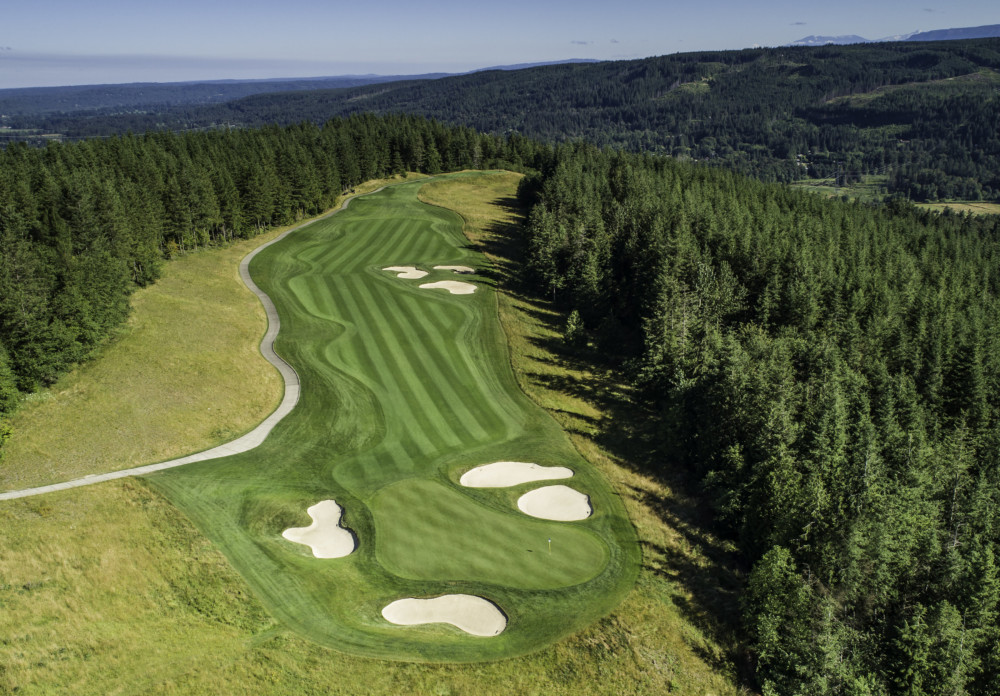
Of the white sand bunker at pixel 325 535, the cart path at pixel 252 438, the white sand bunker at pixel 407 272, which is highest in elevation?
the white sand bunker at pixel 407 272

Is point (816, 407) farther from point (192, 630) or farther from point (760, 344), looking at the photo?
point (192, 630)

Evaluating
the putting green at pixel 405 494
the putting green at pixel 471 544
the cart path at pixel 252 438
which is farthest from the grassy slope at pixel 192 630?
the putting green at pixel 471 544

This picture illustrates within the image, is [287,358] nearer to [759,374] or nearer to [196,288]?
[196,288]

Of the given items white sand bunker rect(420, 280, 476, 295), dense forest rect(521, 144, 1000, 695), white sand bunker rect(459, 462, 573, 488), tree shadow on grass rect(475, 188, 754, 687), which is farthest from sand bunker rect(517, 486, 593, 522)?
white sand bunker rect(420, 280, 476, 295)

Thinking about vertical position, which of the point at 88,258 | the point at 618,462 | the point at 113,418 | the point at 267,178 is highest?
the point at 267,178

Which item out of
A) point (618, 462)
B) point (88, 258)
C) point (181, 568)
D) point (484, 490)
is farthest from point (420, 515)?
point (88, 258)

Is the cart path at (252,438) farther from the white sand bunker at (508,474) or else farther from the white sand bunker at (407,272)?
the white sand bunker at (407,272)

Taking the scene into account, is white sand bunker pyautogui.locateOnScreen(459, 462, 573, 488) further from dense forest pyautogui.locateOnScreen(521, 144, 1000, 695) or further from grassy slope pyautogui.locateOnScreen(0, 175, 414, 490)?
grassy slope pyautogui.locateOnScreen(0, 175, 414, 490)
